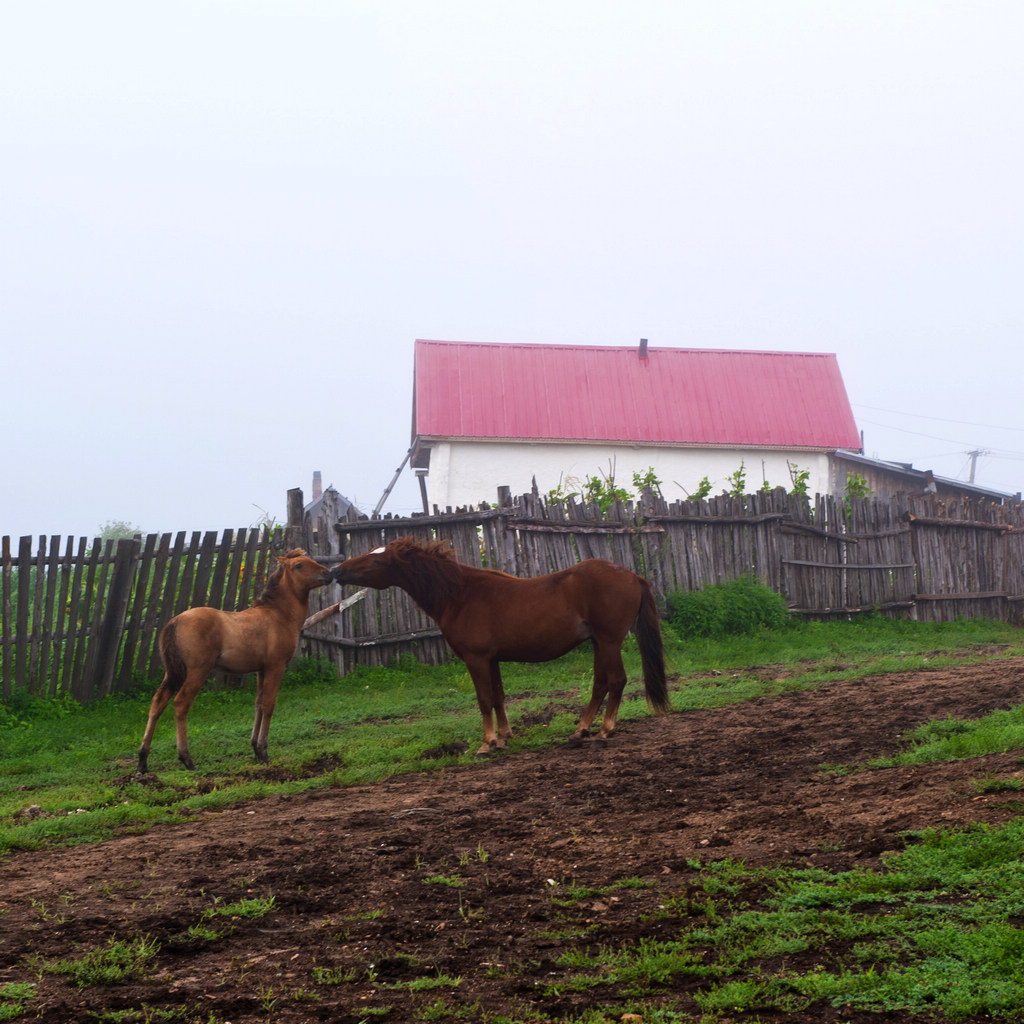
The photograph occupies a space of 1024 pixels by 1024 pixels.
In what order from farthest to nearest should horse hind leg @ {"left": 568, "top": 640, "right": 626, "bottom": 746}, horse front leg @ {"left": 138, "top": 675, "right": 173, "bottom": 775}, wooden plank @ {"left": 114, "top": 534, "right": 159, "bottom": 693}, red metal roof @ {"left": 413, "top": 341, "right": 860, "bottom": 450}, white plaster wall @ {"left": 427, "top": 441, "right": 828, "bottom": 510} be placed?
Result: red metal roof @ {"left": 413, "top": 341, "right": 860, "bottom": 450}, white plaster wall @ {"left": 427, "top": 441, "right": 828, "bottom": 510}, wooden plank @ {"left": 114, "top": 534, "right": 159, "bottom": 693}, horse hind leg @ {"left": 568, "top": 640, "right": 626, "bottom": 746}, horse front leg @ {"left": 138, "top": 675, "right": 173, "bottom": 775}

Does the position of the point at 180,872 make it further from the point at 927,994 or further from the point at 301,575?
the point at 301,575

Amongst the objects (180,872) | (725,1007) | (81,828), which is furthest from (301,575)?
(725,1007)

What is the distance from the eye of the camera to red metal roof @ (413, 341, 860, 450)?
1054 inches

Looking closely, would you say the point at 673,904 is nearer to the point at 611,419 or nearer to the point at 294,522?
the point at 294,522

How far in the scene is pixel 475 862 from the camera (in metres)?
4.73

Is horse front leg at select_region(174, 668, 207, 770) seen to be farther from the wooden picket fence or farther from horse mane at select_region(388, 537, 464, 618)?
the wooden picket fence

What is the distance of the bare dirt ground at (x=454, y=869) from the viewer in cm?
334

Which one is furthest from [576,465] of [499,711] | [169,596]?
[499,711]

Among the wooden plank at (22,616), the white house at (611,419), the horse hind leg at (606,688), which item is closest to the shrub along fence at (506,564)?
the wooden plank at (22,616)

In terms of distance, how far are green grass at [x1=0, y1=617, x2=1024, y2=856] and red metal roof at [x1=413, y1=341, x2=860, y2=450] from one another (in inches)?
525

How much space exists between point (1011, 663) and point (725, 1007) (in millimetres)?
8457

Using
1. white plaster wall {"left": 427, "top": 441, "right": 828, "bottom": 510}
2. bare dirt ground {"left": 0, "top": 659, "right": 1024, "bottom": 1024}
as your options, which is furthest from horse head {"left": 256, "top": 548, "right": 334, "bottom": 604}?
white plaster wall {"left": 427, "top": 441, "right": 828, "bottom": 510}

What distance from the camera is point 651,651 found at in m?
8.50

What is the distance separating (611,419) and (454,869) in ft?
75.8
